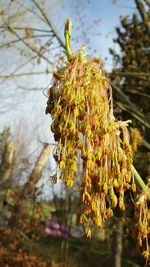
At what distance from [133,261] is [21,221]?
478 cm

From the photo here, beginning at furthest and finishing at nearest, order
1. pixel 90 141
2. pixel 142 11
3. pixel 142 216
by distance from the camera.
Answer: pixel 142 11 → pixel 142 216 → pixel 90 141

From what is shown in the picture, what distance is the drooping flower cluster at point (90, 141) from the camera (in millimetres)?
1775

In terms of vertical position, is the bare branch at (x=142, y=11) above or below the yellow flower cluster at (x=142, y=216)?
above

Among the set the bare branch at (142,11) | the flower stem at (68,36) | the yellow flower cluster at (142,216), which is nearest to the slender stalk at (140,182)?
the yellow flower cluster at (142,216)

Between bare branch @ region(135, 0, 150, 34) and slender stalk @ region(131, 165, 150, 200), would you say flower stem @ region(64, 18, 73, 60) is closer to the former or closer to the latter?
slender stalk @ region(131, 165, 150, 200)

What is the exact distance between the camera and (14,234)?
13562mm

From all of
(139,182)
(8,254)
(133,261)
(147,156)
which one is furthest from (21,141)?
(139,182)

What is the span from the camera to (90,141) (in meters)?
1.79

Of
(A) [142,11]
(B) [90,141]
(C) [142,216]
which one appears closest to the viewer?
(B) [90,141]

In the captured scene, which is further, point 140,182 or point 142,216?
point 142,216

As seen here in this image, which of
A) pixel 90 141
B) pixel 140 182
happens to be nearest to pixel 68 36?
pixel 90 141

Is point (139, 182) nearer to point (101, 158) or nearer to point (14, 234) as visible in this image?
point (101, 158)

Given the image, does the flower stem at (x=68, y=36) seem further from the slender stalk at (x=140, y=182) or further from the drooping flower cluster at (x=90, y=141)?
the slender stalk at (x=140, y=182)

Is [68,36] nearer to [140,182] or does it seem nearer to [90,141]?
[90,141]
